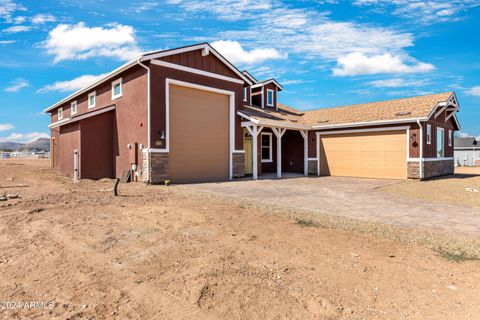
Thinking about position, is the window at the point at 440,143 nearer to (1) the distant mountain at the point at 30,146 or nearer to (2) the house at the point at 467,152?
(2) the house at the point at 467,152

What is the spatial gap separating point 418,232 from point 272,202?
3.77 metres

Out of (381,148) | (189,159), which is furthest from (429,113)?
(189,159)

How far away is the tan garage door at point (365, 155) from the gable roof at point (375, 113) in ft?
2.47

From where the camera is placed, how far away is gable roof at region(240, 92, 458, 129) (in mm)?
14914

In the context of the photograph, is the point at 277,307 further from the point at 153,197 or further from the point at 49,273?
the point at 153,197

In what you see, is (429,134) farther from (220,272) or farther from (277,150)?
(220,272)

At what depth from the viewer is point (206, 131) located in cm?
1442

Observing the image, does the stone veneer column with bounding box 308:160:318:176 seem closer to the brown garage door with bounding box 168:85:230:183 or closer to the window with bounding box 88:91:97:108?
the brown garage door with bounding box 168:85:230:183

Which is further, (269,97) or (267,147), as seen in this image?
(269,97)

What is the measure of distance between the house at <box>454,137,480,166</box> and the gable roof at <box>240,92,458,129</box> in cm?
2434

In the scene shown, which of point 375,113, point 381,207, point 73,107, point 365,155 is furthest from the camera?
point 73,107

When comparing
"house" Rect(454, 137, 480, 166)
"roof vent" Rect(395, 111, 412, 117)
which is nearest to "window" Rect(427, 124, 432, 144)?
"roof vent" Rect(395, 111, 412, 117)

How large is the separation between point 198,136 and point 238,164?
2702 millimetres

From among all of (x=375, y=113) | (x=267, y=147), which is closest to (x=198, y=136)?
(x=267, y=147)
